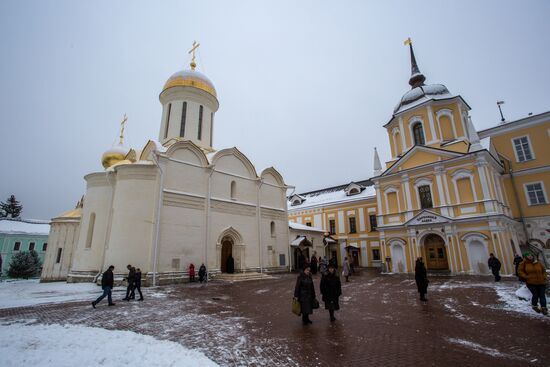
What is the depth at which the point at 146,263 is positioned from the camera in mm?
16453

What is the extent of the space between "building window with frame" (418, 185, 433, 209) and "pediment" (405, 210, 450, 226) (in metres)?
1.06

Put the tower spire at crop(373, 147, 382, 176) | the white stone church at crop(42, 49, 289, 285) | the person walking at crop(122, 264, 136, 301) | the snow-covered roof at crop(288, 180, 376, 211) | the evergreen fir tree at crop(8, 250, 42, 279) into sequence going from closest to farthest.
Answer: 1. the person walking at crop(122, 264, 136, 301)
2. the white stone church at crop(42, 49, 289, 285)
3. the tower spire at crop(373, 147, 382, 176)
4. the evergreen fir tree at crop(8, 250, 42, 279)
5. the snow-covered roof at crop(288, 180, 376, 211)

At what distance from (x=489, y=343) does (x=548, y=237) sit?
24067mm

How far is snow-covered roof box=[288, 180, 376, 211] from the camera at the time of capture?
A: 117 feet

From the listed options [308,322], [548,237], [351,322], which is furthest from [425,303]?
[548,237]

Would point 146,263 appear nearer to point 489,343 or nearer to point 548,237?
point 489,343

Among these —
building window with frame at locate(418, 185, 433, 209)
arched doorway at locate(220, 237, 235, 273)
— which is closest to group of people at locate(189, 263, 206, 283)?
arched doorway at locate(220, 237, 235, 273)

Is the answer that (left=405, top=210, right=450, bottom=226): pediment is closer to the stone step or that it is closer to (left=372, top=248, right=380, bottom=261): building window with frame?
(left=372, top=248, right=380, bottom=261): building window with frame

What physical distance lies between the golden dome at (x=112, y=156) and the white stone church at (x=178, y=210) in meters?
0.08

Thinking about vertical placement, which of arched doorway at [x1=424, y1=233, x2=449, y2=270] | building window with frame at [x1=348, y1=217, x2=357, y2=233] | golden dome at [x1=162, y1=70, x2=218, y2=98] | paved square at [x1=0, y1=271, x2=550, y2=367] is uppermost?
golden dome at [x1=162, y1=70, x2=218, y2=98]

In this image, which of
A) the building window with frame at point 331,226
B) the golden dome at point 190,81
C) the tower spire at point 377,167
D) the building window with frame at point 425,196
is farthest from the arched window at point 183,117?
the building window with frame at point 331,226

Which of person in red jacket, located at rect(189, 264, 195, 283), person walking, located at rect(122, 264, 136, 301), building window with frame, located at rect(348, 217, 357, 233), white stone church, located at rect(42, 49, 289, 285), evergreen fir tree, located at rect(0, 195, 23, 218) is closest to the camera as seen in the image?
person walking, located at rect(122, 264, 136, 301)

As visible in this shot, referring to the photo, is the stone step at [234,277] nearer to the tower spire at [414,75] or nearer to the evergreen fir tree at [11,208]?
the tower spire at [414,75]

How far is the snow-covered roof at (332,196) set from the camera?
35.6 m
